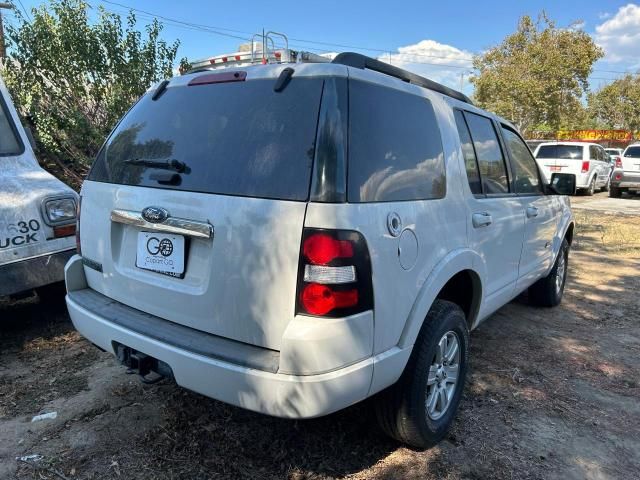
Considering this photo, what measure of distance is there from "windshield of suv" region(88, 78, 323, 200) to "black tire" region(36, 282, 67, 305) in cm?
207

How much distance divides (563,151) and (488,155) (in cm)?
1522

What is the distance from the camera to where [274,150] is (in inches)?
83.4

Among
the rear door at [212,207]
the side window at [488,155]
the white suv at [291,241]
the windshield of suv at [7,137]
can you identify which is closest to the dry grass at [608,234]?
the side window at [488,155]

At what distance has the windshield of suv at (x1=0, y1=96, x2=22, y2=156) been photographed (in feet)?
13.5

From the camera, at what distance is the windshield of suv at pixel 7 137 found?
162 inches

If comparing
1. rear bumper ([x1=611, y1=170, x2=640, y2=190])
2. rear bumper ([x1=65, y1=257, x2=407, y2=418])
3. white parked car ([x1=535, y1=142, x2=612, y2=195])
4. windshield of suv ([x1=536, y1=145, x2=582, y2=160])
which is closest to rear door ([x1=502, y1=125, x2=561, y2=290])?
rear bumper ([x1=65, y1=257, x2=407, y2=418])

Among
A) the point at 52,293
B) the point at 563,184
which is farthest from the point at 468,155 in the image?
→ the point at 52,293

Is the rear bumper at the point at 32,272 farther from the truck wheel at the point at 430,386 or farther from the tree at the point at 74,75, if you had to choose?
the tree at the point at 74,75

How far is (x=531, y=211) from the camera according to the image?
381cm

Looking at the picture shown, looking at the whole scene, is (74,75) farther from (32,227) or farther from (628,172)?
(628,172)

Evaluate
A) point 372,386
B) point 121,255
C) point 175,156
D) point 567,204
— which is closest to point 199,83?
point 175,156

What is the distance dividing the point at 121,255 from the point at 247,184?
0.85 m

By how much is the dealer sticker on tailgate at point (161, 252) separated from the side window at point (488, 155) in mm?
1911

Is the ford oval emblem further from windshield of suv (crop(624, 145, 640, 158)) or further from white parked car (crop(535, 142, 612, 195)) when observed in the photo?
windshield of suv (crop(624, 145, 640, 158))
